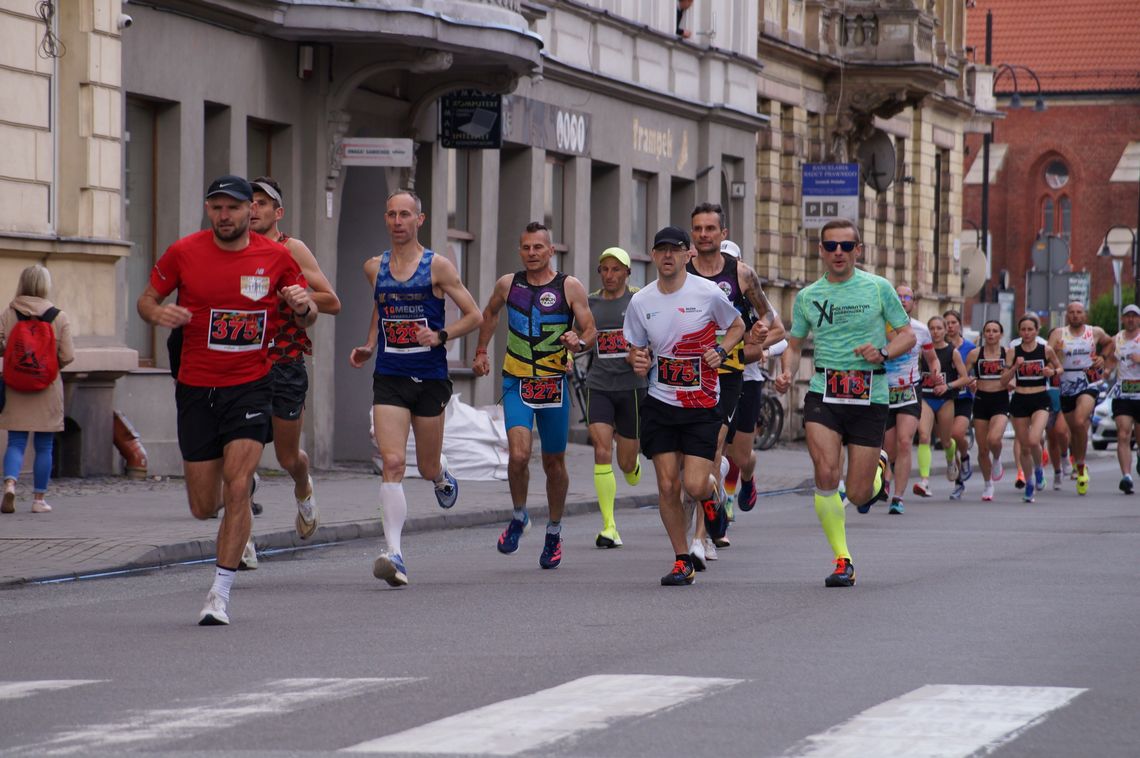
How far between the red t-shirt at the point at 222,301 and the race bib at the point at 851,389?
134 inches

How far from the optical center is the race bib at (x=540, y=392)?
13398 mm

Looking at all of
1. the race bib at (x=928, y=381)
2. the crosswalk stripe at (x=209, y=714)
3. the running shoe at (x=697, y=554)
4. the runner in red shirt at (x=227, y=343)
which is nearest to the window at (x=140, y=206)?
the race bib at (x=928, y=381)

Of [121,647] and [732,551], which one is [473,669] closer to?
[121,647]

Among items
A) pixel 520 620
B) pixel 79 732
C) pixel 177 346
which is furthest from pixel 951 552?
pixel 79 732

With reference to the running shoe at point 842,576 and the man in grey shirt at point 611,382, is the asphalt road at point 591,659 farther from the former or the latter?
the man in grey shirt at point 611,382

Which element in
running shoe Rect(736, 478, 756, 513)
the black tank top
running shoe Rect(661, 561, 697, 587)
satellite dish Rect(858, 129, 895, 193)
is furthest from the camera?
satellite dish Rect(858, 129, 895, 193)

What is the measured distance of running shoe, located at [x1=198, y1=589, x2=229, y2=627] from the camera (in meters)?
10.3

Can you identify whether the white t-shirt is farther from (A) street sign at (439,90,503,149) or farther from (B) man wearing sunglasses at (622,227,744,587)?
(A) street sign at (439,90,503,149)

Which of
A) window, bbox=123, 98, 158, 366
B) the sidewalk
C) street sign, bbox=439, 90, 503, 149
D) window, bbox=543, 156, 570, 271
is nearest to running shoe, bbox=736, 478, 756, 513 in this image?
the sidewalk

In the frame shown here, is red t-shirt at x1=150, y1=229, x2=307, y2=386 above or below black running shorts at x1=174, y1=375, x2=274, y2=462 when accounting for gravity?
above

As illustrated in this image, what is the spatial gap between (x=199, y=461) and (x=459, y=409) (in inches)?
495

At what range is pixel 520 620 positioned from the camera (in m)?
10.4

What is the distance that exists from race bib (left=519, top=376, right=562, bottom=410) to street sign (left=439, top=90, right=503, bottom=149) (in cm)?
1264

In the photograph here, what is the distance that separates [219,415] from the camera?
1047 centimetres
